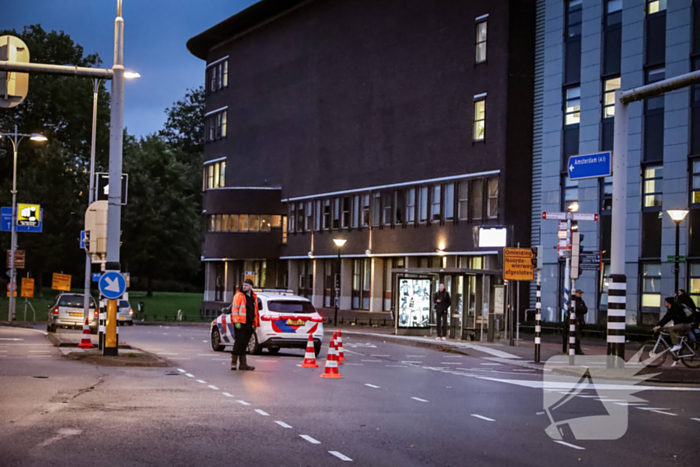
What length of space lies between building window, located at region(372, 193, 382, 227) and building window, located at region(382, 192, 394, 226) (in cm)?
46

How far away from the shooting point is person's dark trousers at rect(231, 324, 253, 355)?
69.5 feet

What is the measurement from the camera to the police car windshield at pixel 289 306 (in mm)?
26312

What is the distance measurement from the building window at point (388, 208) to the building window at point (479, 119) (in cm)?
826

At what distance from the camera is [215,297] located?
240 feet

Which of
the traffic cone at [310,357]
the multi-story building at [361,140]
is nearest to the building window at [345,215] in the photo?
the multi-story building at [361,140]

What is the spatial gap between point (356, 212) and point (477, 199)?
38.7 ft

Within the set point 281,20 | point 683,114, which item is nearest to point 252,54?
point 281,20

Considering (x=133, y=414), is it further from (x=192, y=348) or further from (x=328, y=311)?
(x=328, y=311)

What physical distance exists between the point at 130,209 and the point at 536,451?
78394 mm

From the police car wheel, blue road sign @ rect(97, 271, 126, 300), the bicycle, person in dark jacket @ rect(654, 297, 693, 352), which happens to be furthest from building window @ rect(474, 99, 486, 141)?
blue road sign @ rect(97, 271, 126, 300)

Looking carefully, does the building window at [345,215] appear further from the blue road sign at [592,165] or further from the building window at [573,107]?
the blue road sign at [592,165]

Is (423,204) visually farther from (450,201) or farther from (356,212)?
(356,212)

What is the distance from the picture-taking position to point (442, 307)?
36.4 metres

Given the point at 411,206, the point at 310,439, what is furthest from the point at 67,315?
the point at 310,439
